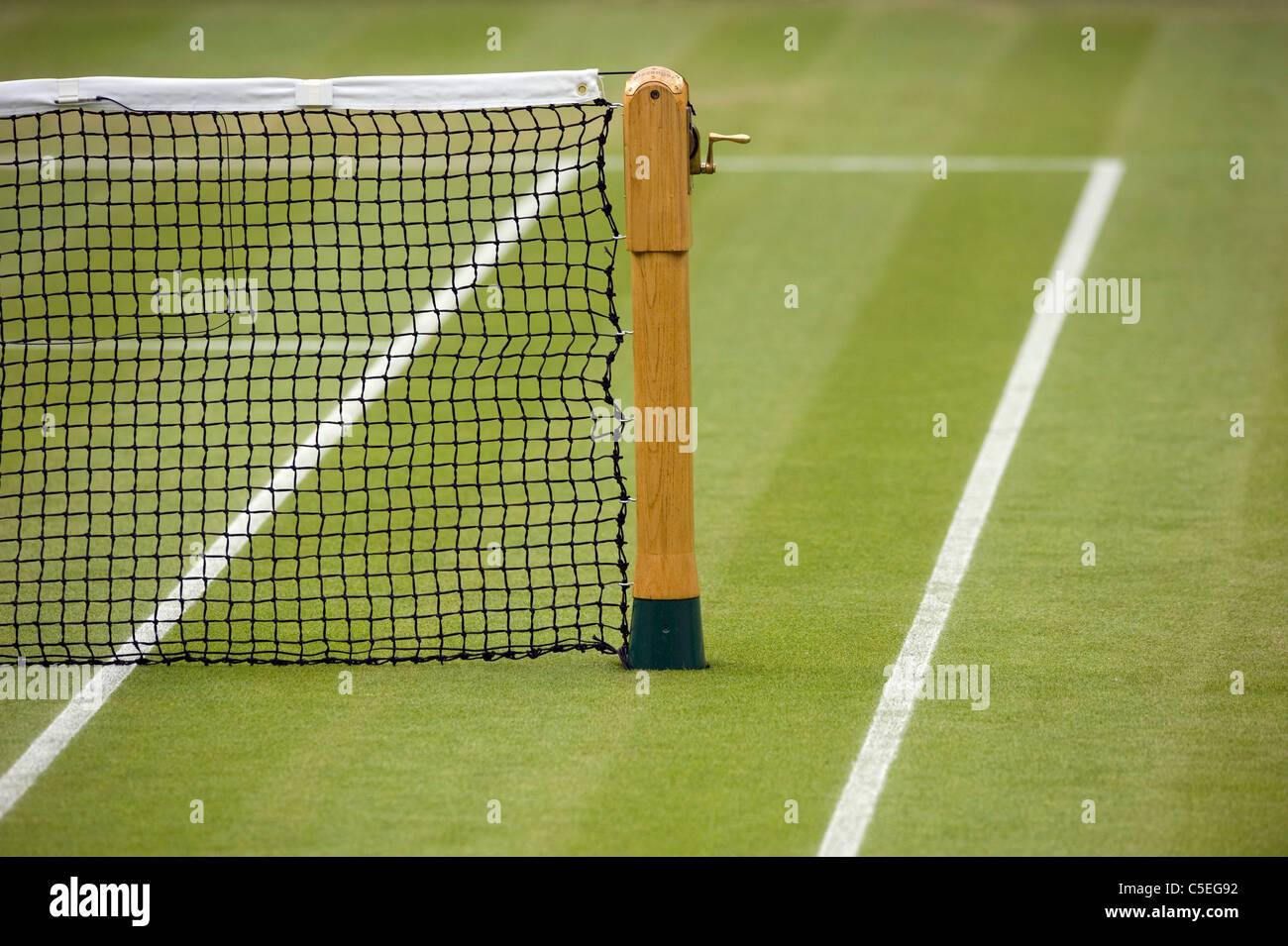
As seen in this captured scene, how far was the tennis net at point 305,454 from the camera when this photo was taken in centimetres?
687

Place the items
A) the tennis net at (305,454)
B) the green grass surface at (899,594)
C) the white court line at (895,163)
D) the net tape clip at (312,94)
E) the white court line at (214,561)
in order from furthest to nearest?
the white court line at (895,163), the tennis net at (305,454), the net tape clip at (312,94), the white court line at (214,561), the green grass surface at (899,594)

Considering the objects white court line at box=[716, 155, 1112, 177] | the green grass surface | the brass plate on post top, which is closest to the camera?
the green grass surface

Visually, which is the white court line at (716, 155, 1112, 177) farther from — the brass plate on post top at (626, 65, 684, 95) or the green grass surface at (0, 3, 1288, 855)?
the brass plate on post top at (626, 65, 684, 95)

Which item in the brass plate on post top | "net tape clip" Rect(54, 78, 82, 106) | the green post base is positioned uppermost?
"net tape clip" Rect(54, 78, 82, 106)

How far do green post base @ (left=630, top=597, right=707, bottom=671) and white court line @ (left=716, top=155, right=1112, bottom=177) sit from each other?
9735mm

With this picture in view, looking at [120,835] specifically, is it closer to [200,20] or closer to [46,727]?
[46,727]

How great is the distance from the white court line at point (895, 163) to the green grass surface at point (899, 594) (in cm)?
25

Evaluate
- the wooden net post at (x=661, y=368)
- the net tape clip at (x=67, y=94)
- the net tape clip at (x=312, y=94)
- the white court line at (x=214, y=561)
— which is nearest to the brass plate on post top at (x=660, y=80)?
the wooden net post at (x=661, y=368)

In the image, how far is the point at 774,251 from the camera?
1341cm

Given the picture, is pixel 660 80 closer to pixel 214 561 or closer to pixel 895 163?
pixel 214 561

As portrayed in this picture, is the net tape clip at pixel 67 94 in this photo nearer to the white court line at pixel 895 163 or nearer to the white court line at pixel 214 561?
the white court line at pixel 214 561

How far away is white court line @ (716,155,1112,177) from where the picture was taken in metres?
15.4

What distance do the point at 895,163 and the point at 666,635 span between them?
10.1 metres

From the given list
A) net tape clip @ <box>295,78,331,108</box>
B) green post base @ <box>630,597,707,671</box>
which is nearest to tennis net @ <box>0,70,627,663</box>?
net tape clip @ <box>295,78,331,108</box>
